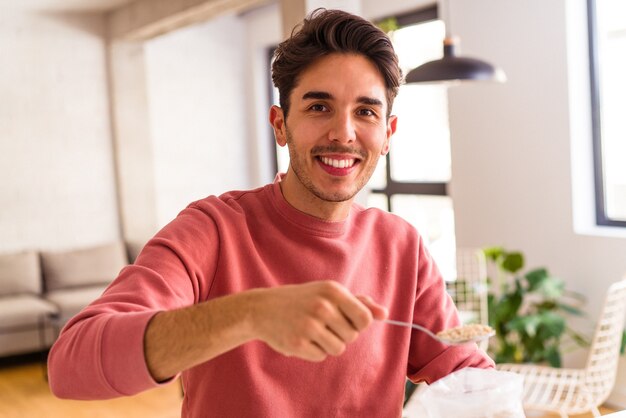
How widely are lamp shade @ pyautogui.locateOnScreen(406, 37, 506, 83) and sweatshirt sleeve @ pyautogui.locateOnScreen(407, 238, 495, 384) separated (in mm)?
1809

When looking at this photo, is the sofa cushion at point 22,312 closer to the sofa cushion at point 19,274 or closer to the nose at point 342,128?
the sofa cushion at point 19,274

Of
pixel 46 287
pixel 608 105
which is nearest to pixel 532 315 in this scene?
pixel 608 105

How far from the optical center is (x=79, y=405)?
187 inches

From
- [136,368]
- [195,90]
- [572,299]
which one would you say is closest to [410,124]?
[572,299]

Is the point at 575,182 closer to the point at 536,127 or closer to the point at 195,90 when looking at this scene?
the point at 536,127

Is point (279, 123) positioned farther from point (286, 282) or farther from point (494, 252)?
point (494, 252)

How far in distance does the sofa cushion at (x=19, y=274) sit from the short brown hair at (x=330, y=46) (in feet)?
16.8

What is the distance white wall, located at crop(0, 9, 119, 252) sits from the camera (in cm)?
635

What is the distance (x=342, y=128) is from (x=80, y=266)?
5.29 metres

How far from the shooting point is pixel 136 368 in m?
0.98

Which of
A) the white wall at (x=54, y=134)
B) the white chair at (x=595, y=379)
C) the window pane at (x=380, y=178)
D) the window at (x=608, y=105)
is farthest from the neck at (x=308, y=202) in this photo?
the white wall at (x=54, y=134)

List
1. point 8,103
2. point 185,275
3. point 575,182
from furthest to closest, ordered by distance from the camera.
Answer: point 8,103 < point 575,182 < point 185,275

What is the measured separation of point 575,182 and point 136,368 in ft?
12.3

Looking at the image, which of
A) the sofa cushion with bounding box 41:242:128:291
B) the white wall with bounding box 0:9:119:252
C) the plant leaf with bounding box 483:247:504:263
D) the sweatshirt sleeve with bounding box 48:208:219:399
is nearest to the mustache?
the sweatshirt sleeve with bounding box 48:208:219:399
